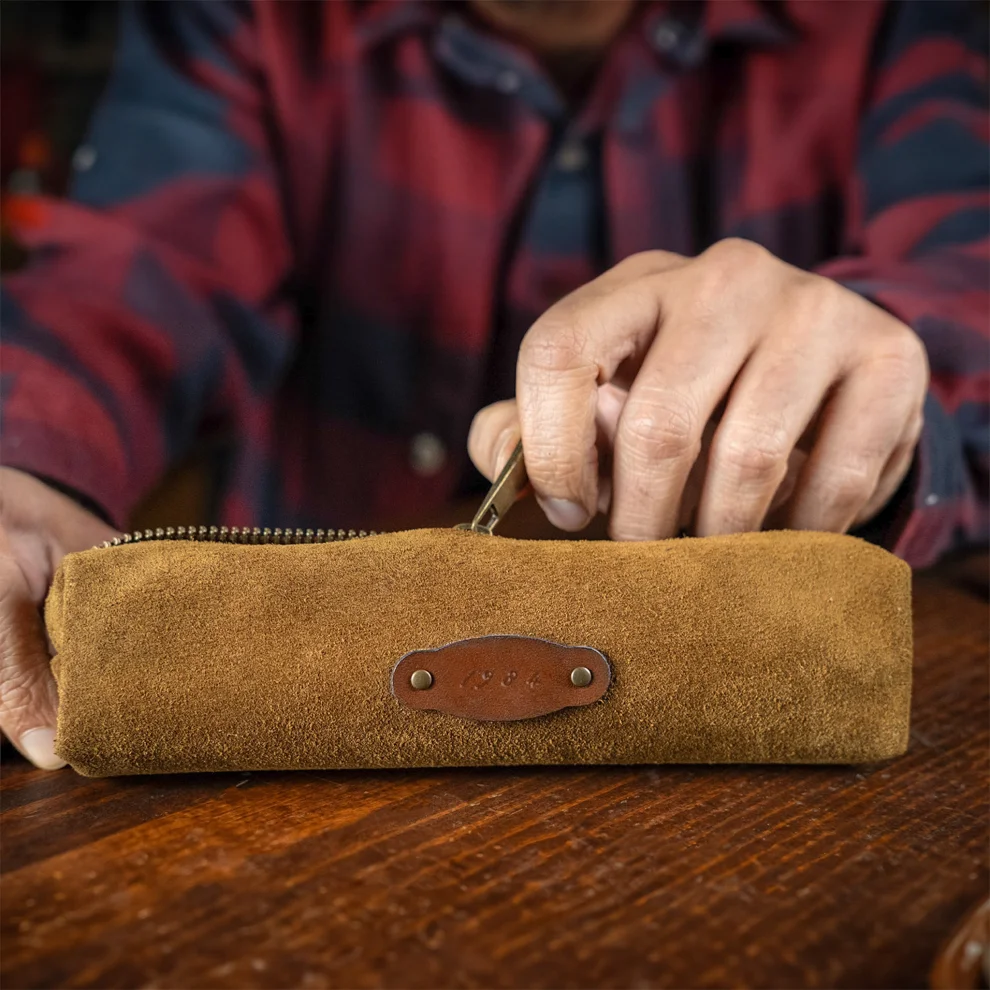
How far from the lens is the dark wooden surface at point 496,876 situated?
262 millimetres

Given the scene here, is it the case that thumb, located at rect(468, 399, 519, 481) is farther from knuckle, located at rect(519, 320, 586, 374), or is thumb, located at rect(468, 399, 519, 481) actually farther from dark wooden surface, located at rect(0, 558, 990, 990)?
dark wooden surface, located at rect(0, 558, 990, 990)

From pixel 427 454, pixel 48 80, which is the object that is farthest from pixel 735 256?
pixel 48 80

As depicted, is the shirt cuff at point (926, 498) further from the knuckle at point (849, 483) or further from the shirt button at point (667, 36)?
the shirt button at point (667, 36)

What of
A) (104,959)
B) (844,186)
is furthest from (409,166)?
(104,959)

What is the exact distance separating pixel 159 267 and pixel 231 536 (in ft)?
1.39

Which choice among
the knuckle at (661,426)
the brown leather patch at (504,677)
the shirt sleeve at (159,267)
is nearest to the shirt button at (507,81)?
the shirt sleeve at (159,267)

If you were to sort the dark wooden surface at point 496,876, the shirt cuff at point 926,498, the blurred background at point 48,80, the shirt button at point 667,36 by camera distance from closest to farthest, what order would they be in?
1. the dark wooden surface at point 496,876
2. the shirt cuff at point 926,498
3. the shirt button at point 667,36
4. the blurred background at point 48,80

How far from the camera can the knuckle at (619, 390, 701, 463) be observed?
1.40 ft

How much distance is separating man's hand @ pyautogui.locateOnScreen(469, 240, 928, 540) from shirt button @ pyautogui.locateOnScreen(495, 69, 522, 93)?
0.36 m

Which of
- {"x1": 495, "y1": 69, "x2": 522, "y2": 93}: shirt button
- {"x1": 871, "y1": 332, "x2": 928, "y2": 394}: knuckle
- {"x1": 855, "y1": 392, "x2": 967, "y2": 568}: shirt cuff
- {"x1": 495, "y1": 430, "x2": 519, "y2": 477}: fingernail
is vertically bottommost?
{"x1": 855, "y1": 392, "x2": 967, "y2": 568}: shirt cuff

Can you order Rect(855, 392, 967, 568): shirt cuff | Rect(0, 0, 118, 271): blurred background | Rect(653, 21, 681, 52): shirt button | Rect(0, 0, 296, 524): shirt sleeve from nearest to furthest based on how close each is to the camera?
Rect(855, 392, 967, 568): shirt cuff
Rect(0, 0, 296, 524): shirt sleeve
Rect(653, 21, 681, 52): shirt button
Rect(0, 0, 118, 271): blurred background

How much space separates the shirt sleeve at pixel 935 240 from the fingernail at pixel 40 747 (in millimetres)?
422

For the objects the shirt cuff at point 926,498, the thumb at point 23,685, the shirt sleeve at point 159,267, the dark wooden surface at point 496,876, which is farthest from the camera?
the shirt sleeve at point 159,267

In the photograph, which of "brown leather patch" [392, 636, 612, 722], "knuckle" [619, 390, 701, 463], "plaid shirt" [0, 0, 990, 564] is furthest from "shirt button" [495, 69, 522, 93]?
"brown leather patch" [392, 636, 612, 722]
